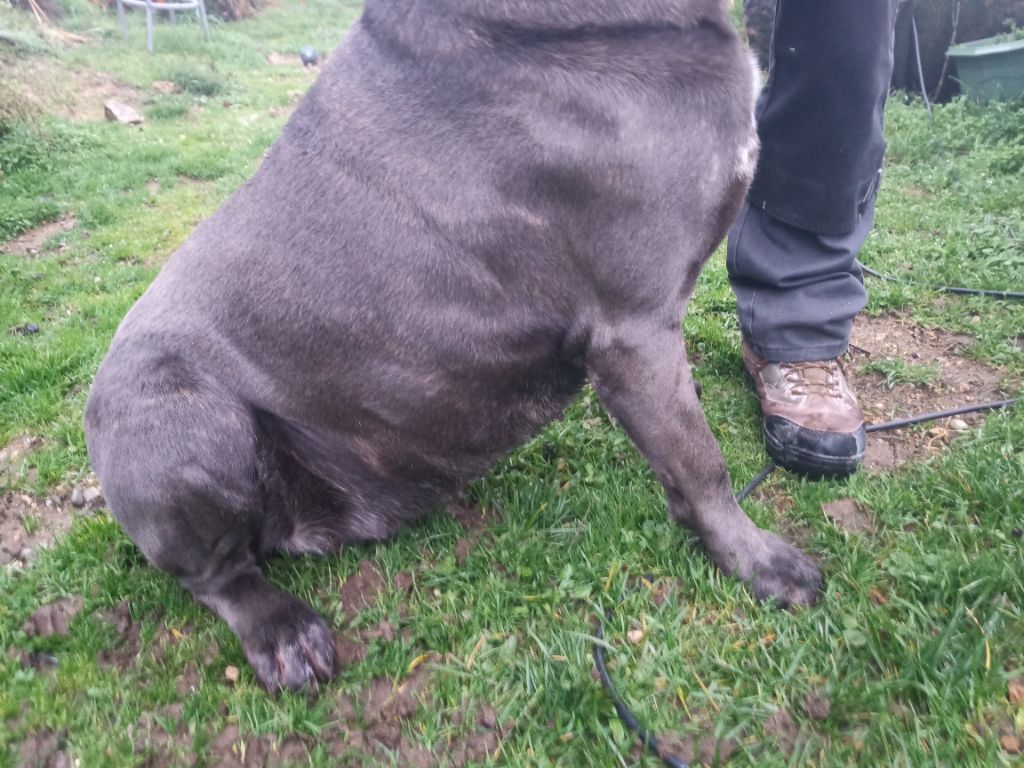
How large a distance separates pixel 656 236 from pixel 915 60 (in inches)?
253

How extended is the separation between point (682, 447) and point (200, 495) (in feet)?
4.24

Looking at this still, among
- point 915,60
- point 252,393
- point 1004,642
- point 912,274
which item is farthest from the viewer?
point 915,60

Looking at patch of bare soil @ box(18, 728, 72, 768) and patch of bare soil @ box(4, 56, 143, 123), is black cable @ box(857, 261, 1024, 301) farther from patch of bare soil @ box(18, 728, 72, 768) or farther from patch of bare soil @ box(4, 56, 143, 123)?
patch of bare soil @ box(4, 56, 143, 123)

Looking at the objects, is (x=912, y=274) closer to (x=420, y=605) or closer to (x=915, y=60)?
(x=420, y=605)

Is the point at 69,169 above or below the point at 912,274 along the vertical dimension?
below

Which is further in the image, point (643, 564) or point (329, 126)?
point (643, 564)

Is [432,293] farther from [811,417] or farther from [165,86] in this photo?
[165,86]

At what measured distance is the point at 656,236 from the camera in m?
1.78

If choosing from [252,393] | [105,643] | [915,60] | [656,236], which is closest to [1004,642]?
[656,236]

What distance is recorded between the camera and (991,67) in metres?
5.83

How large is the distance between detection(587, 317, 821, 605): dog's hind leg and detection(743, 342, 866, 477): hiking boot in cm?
44

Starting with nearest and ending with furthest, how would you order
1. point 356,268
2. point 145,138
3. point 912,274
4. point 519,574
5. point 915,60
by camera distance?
point 356,268
point 519,574
point 912,274
point 915,60
point 145,138

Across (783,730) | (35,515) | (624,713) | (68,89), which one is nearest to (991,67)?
(783,730)

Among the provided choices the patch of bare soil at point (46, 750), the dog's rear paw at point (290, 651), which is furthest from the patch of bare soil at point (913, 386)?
the patch of bare soil at point (46, 750)
